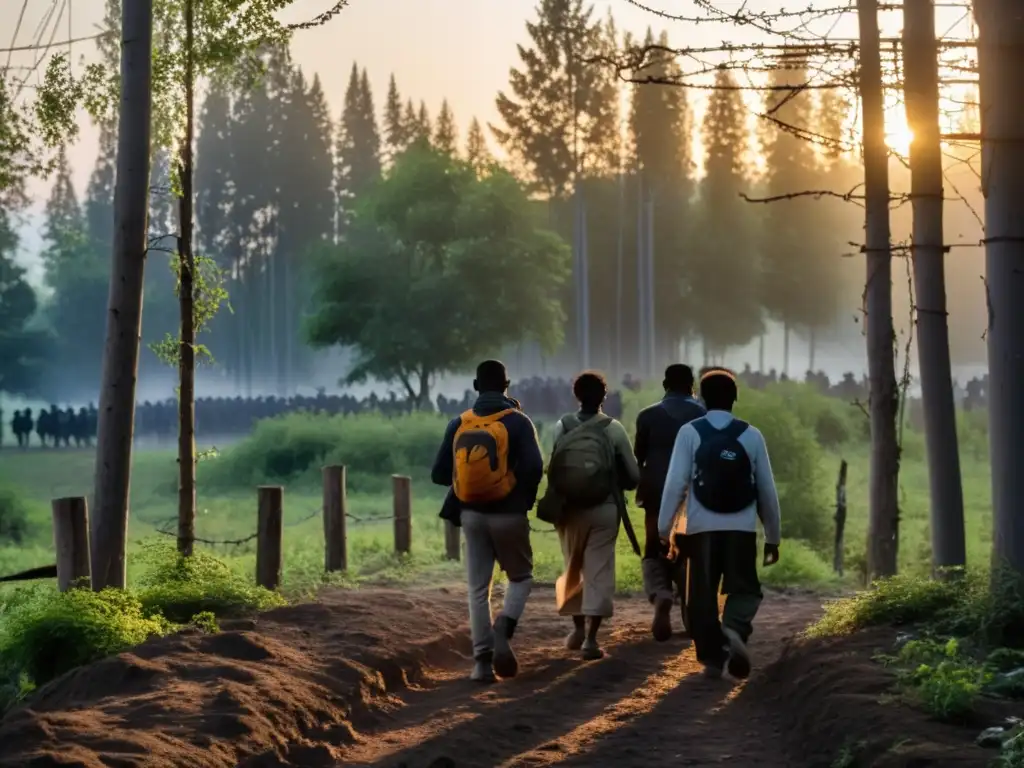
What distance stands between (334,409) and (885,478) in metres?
38.1

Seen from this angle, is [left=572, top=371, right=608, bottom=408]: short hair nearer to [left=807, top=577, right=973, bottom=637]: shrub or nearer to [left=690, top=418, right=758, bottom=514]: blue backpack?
[left=690, top=418, right=758, bottom=514]: blue backpack

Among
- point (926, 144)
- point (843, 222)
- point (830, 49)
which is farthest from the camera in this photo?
point (843, 222)

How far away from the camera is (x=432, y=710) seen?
856 centimetres

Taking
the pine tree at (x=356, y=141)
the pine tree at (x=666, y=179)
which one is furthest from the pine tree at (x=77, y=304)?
the pine tree at (x=666, y=179)

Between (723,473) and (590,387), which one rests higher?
(590,387)

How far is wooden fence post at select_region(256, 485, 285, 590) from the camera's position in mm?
13836

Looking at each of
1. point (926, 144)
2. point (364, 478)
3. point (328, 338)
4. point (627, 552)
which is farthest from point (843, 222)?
point (926, 144)

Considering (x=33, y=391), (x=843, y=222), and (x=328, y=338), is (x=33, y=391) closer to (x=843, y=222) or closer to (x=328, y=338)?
(x=328, y=338)

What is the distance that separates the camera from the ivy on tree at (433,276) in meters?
49.6

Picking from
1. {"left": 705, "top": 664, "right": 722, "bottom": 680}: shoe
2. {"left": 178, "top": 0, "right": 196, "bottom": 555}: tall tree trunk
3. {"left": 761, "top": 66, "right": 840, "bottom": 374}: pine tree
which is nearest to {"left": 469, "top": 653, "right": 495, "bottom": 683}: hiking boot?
{"left": 705, "top": 664, "right": 722, "bottom": 680}: shoe

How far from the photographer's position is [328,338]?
164 feet

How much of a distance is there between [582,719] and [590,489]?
1.87m

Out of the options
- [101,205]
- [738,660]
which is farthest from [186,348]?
[101,205]

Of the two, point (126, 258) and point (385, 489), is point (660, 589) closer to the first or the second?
point (126, 258)
